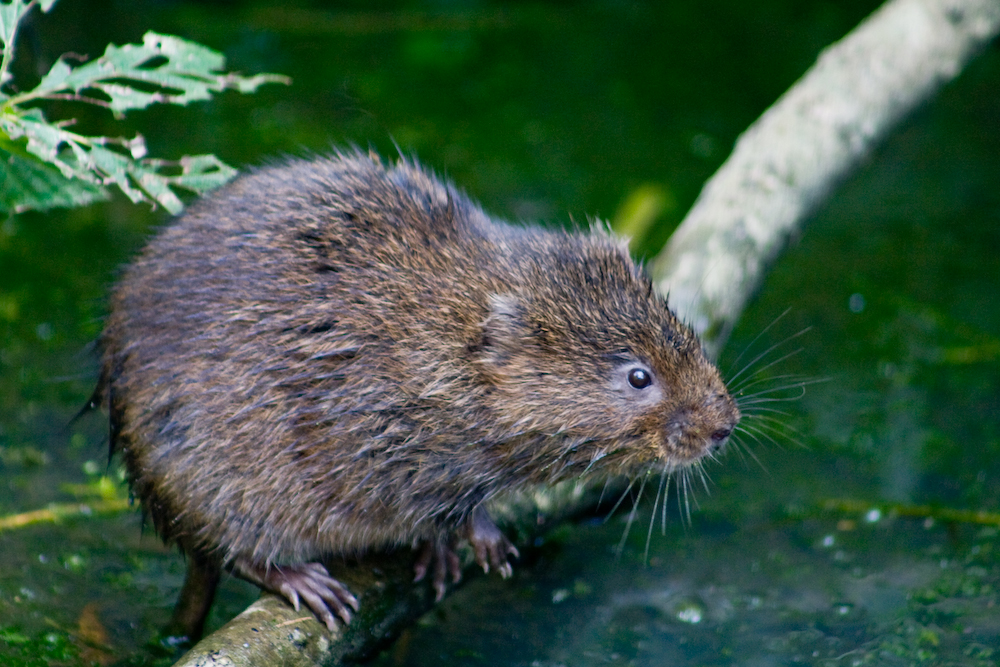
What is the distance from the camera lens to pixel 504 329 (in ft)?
10.0

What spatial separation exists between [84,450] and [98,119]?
3.12 metres

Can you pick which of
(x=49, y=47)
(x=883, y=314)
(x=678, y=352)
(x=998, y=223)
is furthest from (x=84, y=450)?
(x=998, y=223)

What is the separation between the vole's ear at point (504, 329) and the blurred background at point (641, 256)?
1.06 metres

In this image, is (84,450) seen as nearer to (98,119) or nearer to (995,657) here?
(98,119)

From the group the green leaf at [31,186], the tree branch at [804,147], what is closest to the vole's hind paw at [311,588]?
the green leaf at [31,186]

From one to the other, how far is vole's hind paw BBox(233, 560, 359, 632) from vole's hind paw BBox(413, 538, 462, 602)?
0.93ft

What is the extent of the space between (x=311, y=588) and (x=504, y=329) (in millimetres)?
938

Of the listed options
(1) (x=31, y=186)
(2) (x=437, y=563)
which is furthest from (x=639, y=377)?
(1) (x=31, y=186)

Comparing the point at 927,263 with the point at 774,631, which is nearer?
the point at 774,631

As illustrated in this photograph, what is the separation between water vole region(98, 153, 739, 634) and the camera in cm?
301

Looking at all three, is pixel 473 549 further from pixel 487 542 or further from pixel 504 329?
pixel 504 329

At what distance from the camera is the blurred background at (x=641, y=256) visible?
349 cm

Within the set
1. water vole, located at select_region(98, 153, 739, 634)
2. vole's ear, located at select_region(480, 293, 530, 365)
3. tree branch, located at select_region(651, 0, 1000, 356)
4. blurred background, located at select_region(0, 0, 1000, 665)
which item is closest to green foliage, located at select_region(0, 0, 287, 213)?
water vole, located at select_region(98, 153, 739, 634)

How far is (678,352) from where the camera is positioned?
310cm
